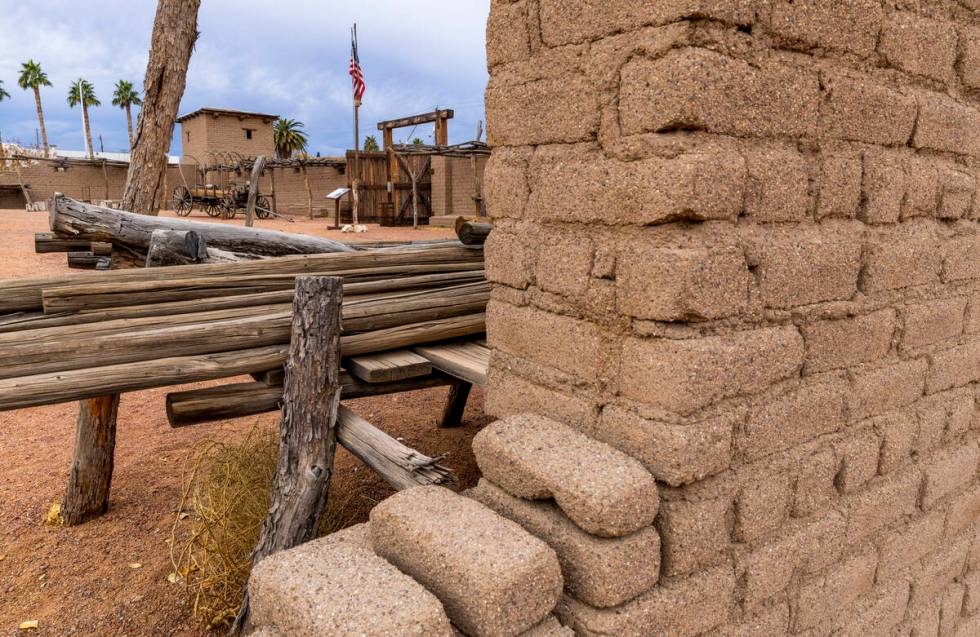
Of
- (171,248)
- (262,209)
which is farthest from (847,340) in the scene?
(262,209)

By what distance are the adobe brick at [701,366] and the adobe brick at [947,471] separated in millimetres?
1103

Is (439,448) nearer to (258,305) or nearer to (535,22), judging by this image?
(258,305)

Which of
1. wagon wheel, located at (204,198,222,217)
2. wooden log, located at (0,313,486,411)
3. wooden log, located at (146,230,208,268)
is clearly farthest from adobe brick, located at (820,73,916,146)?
wagon wheel, located at (204,198,222,217)

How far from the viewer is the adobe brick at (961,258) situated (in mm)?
2244

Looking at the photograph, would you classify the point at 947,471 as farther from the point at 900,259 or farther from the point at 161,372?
the point at 161,372

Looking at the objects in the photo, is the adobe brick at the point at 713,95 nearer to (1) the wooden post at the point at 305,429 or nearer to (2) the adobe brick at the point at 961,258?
(2) the adobe brick at the point at 961,258

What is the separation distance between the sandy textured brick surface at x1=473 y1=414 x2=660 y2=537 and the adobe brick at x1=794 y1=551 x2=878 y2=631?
0.84 metres

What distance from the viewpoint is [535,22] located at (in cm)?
187

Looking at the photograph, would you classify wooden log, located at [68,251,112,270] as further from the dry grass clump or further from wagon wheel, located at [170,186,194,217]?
wagon wheel, located at [170,186,194,217]

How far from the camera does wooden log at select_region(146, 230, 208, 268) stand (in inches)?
136

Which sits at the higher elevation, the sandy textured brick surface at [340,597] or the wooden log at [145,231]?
the wooden log at [145,231]

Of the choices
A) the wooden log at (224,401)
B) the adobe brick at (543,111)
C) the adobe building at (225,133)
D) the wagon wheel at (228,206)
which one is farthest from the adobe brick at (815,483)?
the adobe building at (225,133)

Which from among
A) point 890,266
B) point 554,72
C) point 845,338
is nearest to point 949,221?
point 890,266

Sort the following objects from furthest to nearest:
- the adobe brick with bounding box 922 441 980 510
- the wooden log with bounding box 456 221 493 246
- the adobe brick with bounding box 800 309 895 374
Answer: the wooden log with bounding box 456 221 493 246 → the adobe brick with bounding box 922 441 980 510 → the adobe brick with bounding box 800 309 895 374
